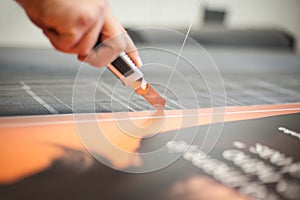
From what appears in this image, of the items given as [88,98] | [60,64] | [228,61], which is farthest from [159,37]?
[88,98]

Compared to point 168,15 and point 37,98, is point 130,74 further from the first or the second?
point 168,15

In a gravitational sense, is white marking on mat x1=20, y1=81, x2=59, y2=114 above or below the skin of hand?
Answer: below

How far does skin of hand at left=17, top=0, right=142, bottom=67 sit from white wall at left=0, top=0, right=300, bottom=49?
91 cm

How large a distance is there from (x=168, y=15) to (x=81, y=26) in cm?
121

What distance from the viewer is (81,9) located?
374 mm

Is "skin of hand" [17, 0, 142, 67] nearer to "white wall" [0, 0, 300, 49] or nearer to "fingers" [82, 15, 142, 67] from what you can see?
"fingers" [82, 15, 142, 67]

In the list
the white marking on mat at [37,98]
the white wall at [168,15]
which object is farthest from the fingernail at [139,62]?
the white wall at [168,15]

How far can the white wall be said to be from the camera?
1333 millimetres

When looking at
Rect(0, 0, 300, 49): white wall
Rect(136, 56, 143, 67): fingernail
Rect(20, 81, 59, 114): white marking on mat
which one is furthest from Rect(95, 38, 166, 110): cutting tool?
Rect(0, 0, 300, 49): white wall

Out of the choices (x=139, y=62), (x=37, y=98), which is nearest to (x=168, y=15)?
(x=37, y=98)

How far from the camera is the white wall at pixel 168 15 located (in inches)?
52.5

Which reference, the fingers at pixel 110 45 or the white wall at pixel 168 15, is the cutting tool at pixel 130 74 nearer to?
the fingers at pixel 110 45

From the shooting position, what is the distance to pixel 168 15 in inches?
61.1

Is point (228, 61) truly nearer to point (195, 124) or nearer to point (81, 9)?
point (195, 124)
